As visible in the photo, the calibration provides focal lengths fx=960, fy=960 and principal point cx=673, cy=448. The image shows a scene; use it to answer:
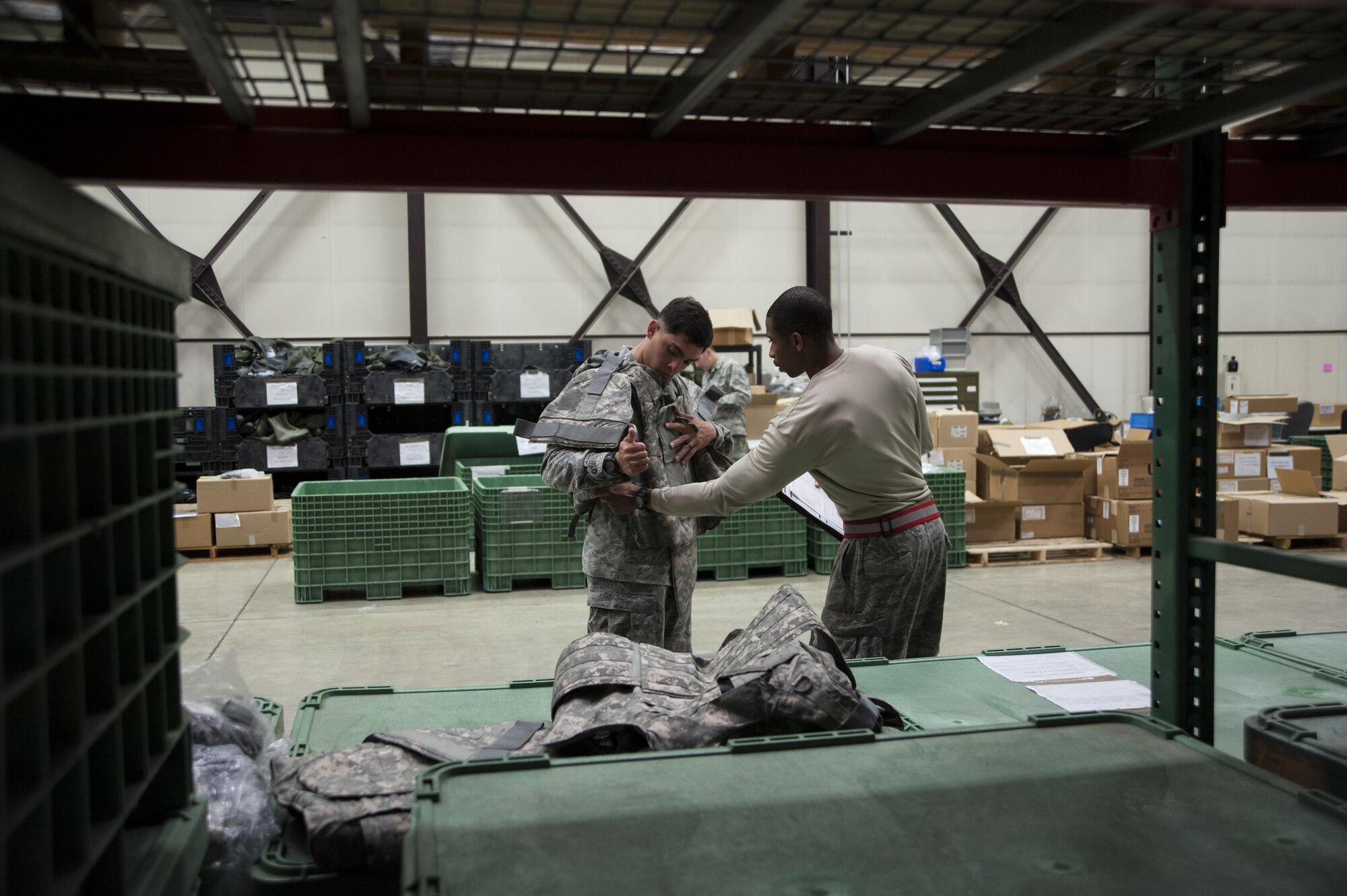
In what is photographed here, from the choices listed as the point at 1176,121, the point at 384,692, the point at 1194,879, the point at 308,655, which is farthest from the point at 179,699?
the point at 308,655

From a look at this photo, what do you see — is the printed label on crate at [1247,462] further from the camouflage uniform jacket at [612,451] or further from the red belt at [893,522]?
the camouflage uniform jacket at [612,451]

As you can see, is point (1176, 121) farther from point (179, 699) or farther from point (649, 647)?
point (179, 699)

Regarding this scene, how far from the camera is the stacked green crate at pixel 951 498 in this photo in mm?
7332

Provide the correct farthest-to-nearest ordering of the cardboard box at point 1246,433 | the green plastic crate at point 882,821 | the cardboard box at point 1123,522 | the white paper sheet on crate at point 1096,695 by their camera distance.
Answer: the cardboard box at point 1246,433
the cardboard box at point 1123,522
the white paper sheet on crate at point 1096,695
the green plastic crate at point 882,821

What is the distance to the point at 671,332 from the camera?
3082mm

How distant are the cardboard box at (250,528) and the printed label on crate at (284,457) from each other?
221 centimetres

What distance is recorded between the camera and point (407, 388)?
10.5 m

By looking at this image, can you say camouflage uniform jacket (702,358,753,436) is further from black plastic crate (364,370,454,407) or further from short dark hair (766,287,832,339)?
short dark hair (766,287,832,339)

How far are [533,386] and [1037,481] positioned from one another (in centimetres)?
542

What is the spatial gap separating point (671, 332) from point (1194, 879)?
2180mm

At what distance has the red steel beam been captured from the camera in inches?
66.4

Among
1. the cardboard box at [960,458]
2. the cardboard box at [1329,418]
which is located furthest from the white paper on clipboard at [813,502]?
the cardboard box at [1329,418]

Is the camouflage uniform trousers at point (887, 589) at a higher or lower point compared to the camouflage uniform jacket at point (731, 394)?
lower

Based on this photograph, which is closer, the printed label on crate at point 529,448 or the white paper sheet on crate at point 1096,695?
the white paper sheet on crate at point 1096,695
